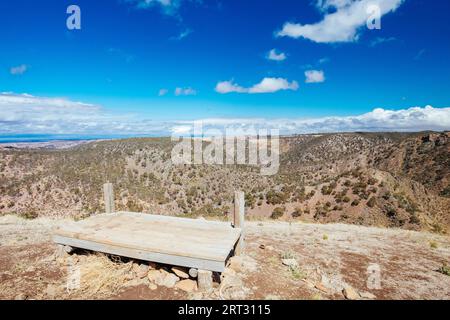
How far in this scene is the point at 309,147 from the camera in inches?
2315

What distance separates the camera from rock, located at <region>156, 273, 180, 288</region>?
477 centimetres

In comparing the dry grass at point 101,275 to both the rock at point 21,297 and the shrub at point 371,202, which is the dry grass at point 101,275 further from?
the shrub at point 371,202

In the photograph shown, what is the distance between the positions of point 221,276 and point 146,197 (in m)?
24.9

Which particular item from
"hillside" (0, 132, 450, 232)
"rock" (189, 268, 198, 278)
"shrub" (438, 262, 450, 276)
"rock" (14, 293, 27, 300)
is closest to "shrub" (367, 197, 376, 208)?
"hillside" (0, 132, 450, 232)

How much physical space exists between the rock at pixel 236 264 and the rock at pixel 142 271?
1.62m

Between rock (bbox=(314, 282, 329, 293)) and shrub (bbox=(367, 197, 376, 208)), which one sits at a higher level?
rock (bbox=(314, 282, 329, 293))

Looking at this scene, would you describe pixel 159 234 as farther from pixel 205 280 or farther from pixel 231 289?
pixel 231 289

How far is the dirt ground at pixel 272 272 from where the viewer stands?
4656 millimetres

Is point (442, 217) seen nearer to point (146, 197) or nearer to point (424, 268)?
point (424, 268)

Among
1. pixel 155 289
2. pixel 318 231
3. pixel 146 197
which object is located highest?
pixel 155 289

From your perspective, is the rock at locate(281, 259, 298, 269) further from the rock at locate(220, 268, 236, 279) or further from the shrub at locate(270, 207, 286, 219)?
the shrub at locate(270, 207, 286, 219)

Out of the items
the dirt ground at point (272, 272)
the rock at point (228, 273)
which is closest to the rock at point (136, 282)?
the dirt ground at point (272, 272)

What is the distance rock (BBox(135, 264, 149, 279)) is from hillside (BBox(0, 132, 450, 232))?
37.6ft
